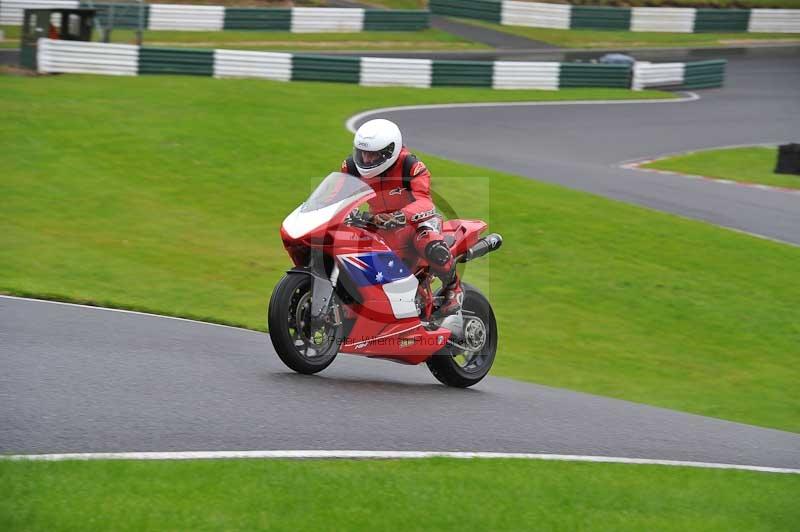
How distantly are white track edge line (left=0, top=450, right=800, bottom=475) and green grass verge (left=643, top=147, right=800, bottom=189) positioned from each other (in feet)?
47.4

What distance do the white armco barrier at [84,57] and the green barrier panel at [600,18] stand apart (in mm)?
21521

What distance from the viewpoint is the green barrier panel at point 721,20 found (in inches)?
1690

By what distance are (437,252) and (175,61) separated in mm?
18783

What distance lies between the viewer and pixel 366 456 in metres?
6.10

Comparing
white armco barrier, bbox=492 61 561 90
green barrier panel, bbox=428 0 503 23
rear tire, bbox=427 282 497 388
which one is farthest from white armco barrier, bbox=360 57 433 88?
rear tire, bbox=427 282 497 388

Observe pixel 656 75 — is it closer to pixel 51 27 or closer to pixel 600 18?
pixel 600 18

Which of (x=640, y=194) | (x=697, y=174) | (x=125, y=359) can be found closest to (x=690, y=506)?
(x=125, y=359)

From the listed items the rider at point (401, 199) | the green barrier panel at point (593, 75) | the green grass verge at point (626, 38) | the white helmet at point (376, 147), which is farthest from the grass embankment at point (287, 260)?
the green grass verge at point (626, 38)

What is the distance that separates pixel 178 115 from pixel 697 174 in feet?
33.2

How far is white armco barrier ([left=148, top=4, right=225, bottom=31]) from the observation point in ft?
116

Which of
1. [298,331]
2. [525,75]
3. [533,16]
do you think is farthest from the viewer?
[533,16]

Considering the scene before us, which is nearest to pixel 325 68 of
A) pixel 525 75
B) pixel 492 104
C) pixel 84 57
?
pixel 492 104

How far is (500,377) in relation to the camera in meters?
10.1

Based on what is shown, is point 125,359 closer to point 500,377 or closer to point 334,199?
point 334,199
